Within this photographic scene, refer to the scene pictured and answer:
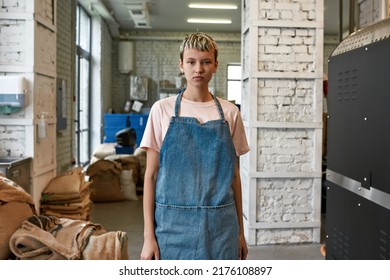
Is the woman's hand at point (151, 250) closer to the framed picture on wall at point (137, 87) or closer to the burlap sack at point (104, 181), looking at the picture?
the burlap sack at point (104, 181)

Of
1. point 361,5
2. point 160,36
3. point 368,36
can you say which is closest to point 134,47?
point 160,36

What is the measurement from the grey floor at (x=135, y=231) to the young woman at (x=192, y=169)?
2.24 m

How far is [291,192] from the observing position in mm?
3895

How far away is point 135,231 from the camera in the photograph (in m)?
4.43

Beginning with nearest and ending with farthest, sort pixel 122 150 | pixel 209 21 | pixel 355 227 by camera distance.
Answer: pixel 355 227 < pixel 122 150 < pixel 209 21

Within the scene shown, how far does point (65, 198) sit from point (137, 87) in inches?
297

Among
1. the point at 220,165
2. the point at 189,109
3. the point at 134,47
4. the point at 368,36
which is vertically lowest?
the point at 220,165

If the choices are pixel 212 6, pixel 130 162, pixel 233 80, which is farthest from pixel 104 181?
pixel 233 80

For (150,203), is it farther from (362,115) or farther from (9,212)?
(9,212)

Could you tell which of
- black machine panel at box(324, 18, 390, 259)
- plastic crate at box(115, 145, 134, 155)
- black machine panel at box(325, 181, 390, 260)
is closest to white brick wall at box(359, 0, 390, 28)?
black machine panel at box(324, 18, 390, 259)

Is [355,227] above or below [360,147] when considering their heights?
below
